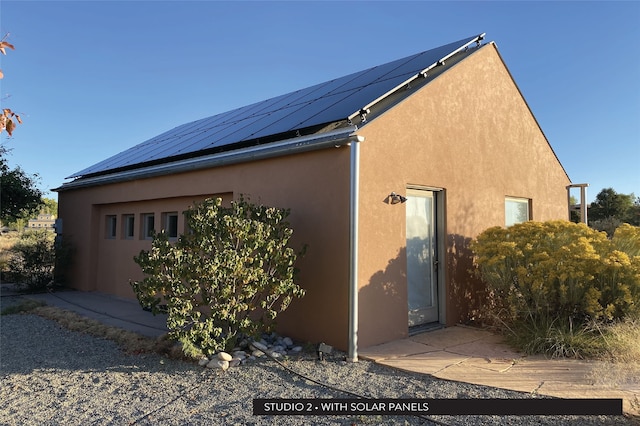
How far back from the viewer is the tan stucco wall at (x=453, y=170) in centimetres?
582

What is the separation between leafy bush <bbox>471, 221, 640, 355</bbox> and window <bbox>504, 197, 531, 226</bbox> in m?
2.36

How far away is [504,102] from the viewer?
8.84 meters

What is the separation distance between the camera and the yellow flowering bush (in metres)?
5.52

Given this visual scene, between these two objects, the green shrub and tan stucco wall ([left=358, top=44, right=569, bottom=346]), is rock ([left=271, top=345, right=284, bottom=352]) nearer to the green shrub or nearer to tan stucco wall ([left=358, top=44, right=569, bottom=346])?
tan stucco wall ([left=358, top=44, right=569, bottom=346])

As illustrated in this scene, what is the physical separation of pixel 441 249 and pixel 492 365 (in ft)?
8.20

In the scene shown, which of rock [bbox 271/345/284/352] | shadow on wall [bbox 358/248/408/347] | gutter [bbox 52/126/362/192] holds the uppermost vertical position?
gutter [bbox 52/126/362/192]

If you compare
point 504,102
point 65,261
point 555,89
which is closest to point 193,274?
point 504,102

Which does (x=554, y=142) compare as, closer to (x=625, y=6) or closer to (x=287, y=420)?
(x=625, y=6)

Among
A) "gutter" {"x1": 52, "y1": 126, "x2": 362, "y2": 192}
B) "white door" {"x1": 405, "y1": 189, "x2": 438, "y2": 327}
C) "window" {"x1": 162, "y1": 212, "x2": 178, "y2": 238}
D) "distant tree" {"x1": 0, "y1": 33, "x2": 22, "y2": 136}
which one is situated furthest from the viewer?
"window" {"x1": 162, "y1": 212, "x2": 178, "y2": 238}

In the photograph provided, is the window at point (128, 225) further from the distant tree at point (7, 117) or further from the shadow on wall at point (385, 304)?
the distant tree at point (7, 117)

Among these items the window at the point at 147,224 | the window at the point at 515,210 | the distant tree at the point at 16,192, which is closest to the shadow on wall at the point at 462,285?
the window at the point at 515,210

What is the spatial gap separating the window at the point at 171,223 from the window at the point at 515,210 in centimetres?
750

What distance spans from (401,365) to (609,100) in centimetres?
1057
